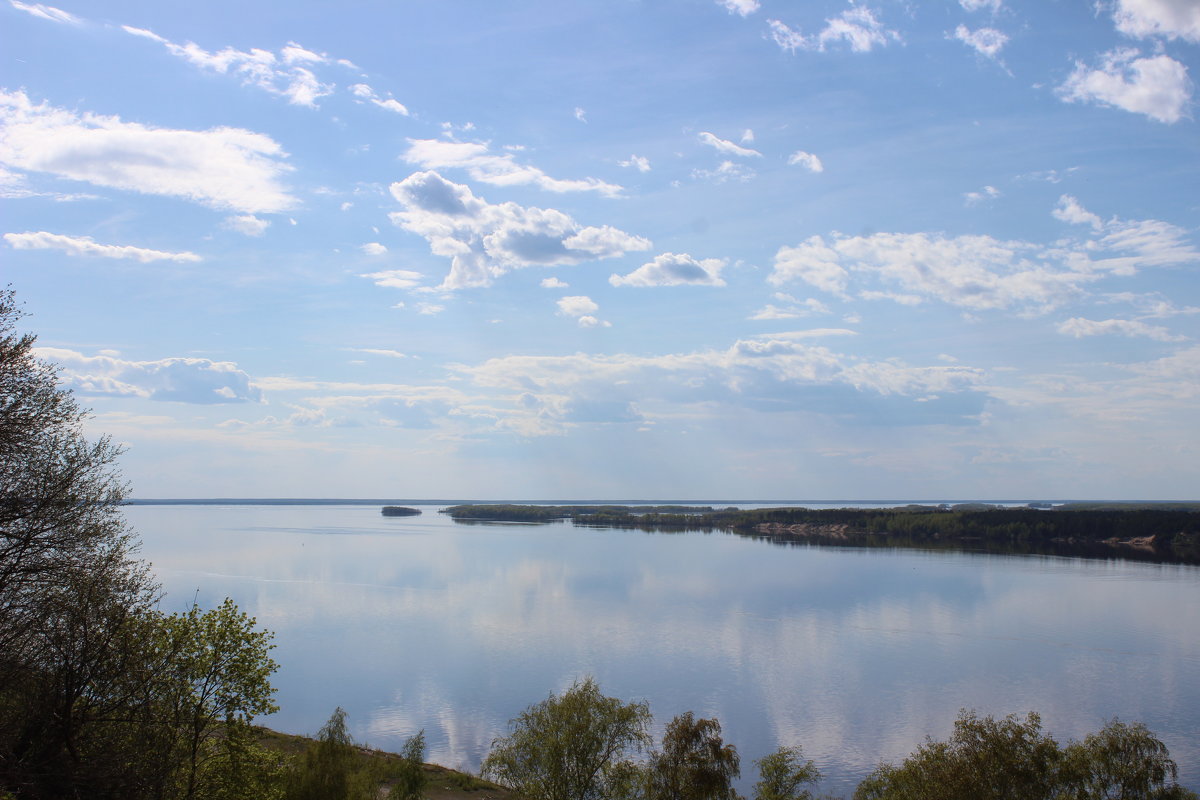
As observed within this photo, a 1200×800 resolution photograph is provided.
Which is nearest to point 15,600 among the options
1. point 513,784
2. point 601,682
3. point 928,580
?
point 513,784

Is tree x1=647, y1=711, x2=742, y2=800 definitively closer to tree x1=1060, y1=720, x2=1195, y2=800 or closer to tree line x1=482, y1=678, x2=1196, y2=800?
tree line x1=482, y1=678, x2=1196, y2=800

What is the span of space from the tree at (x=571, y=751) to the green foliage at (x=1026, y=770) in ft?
17.7

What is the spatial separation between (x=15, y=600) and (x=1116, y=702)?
32.0 m

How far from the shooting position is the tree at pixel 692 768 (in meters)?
17.5

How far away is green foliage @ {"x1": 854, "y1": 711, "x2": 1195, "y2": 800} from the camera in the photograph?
15.1 m

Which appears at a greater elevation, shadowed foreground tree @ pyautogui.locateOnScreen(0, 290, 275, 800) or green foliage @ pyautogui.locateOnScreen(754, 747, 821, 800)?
shadowed foreground tree @ pyautogui.locateOnScreen(0, 290, 275, 800)

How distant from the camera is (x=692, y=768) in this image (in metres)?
17.6

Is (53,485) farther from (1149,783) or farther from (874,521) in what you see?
(874,521)

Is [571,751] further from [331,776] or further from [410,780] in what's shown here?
[331,776]

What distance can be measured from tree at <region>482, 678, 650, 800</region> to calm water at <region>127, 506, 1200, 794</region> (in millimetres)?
4590

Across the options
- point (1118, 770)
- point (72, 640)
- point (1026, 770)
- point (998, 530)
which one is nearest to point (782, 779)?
point (1026, 770)

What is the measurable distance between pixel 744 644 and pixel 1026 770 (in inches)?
902

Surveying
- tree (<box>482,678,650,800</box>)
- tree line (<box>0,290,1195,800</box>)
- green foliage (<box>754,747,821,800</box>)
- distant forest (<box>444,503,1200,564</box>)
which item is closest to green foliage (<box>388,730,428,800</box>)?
tree line (<box>0,290,1195,800</box>)

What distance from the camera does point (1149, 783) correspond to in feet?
53.7
